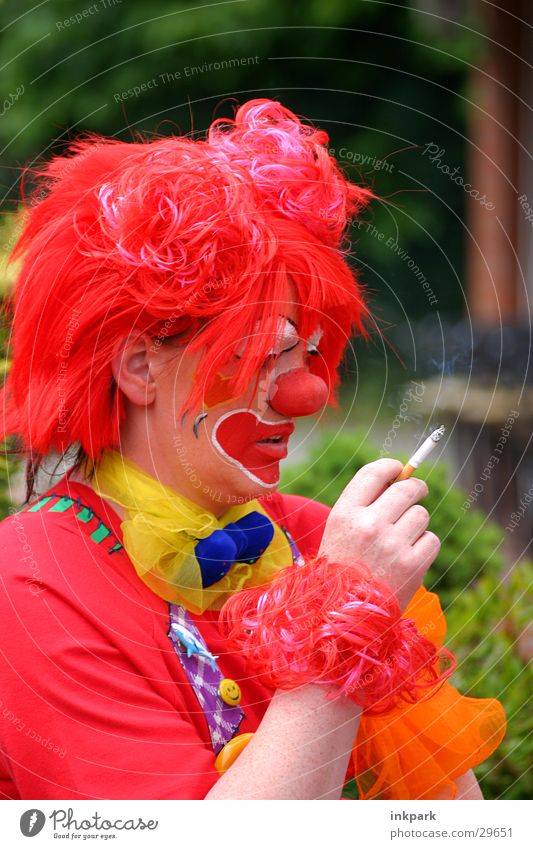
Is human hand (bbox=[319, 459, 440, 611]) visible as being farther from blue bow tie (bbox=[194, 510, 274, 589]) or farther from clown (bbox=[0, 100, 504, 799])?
blue bow tie (bbox=[194, 510, 274, 589])

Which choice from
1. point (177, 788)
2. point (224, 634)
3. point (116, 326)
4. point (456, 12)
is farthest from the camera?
point (456, 12)

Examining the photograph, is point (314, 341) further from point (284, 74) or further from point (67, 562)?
point (284, 74)

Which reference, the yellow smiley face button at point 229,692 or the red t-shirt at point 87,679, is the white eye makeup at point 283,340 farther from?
the yellow smiley face button at point 229,692

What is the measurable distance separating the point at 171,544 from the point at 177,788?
1.06 feet

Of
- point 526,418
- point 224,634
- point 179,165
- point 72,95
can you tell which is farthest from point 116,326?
point 72,95

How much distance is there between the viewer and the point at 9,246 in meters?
1.85

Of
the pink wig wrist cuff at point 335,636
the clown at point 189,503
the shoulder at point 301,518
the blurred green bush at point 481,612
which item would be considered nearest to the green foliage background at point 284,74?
the blurred green bush at point 481,612

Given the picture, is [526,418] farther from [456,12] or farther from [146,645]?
[146,645]

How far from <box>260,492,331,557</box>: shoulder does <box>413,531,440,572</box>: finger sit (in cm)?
37

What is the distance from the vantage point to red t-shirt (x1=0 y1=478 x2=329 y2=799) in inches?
51.9

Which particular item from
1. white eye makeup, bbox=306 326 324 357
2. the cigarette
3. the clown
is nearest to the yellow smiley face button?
the clown

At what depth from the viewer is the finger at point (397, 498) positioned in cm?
138

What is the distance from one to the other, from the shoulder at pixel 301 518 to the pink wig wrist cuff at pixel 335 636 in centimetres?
36

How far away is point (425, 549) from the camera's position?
1395 mm
